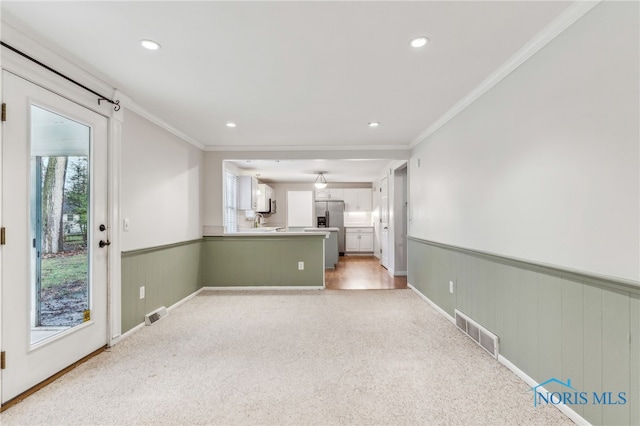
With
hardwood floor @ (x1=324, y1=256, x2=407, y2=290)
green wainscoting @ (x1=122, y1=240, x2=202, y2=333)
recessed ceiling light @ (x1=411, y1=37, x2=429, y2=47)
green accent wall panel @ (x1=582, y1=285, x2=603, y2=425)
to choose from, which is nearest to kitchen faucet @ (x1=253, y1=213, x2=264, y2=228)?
hardwood floor @ (x1=324, y1=256, x2=407, y2=290)

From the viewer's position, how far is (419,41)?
191 cm

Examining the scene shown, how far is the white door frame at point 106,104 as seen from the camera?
190 centimetres

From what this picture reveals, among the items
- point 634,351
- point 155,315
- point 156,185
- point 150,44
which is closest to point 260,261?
point 155,315

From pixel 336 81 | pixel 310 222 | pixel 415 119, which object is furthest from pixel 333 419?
pixel 310 222

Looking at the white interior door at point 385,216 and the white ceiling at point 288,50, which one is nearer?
the white ceiling at point 288,50

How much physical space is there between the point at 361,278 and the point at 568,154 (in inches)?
170

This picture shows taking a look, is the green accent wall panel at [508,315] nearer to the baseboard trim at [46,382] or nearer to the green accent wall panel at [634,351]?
the green accent wall panel at [634,351]

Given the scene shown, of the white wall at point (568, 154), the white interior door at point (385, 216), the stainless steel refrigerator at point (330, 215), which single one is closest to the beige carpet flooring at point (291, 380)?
the white wall at point (568, 154)

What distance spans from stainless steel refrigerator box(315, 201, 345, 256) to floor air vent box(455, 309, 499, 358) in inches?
234

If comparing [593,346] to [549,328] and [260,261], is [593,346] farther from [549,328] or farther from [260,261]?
[260,261]

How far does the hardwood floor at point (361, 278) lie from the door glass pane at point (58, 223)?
3.41 meters

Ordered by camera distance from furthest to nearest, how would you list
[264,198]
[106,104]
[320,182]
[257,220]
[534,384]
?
[257,220], [320,182], [264,198], [106,104], [534,384]

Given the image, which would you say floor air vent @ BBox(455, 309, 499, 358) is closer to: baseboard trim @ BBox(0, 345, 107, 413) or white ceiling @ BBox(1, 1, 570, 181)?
white ceiling @ BBox(1, 1, 570, 181)

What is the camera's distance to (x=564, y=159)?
1.73m
